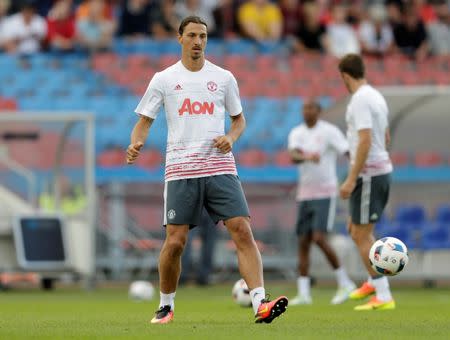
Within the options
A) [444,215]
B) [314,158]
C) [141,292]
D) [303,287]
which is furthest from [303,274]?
[444,215]

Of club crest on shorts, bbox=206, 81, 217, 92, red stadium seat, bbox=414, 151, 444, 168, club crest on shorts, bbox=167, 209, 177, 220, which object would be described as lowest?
red stadium seat, bbox=414, 151, 444, 168

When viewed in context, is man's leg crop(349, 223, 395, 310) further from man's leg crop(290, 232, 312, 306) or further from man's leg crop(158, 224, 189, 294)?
man's leg crop(158, 224, 189, 294)

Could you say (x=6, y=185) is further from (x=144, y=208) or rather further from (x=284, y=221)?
(x=284, y=221)

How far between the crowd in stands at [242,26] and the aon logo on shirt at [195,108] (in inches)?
705

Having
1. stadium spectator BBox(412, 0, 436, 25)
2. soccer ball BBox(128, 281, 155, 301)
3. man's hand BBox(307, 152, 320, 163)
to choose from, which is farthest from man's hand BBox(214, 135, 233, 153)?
stadium spectator BBox(412, 0, 436, 25)

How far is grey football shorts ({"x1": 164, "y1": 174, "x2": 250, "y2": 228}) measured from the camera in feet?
33.9

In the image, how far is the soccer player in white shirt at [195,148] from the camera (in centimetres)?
1033

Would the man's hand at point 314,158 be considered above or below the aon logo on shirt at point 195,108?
below

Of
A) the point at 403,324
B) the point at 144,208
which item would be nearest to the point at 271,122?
the point at 144,208

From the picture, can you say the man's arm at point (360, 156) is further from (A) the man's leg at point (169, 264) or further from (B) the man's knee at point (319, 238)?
(B) the man's knee at point (319, 238)

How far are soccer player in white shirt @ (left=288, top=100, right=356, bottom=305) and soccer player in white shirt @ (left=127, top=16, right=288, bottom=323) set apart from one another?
560cm

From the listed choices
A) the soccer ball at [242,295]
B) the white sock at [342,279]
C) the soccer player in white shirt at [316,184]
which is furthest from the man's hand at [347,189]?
the white sock at [342,279]

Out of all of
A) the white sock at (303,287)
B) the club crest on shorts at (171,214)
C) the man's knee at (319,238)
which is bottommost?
the white sock at (303,287)

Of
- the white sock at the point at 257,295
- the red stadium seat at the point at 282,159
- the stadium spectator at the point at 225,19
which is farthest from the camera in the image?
the stadium spectator at the point at 225,19
